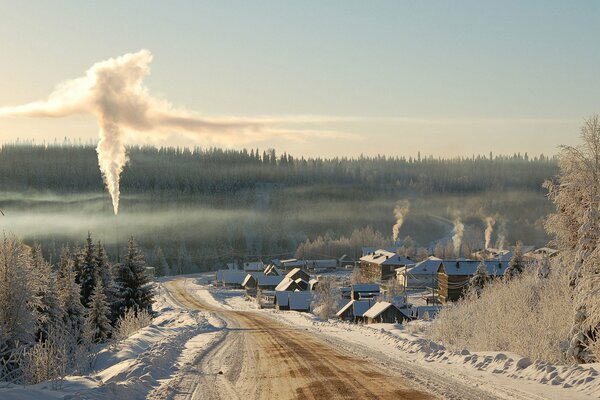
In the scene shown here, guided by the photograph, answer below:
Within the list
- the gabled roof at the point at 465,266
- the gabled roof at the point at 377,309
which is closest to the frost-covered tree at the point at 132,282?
the gabled roof at the point at 377,309

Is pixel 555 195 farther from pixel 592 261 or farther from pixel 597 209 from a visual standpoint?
pixel 592 261

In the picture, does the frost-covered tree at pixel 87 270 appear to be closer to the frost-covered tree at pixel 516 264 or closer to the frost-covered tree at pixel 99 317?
the frost-covered tree at pixel 99 317

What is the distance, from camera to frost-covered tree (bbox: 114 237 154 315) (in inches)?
2076

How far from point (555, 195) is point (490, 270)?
2698 inches

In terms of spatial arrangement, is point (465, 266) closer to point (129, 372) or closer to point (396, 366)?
point (396, 366)

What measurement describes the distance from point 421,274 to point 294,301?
27.9m

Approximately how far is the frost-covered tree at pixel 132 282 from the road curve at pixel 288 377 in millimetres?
25449

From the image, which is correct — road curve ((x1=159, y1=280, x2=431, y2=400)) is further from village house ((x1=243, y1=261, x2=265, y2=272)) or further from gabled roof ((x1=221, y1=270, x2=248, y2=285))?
village house ((x1=243, y1=261, x2=265, y2=272))

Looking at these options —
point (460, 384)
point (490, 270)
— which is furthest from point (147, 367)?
point (490, 270)

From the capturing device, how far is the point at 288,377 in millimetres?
19359

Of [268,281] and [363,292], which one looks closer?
[363,292]

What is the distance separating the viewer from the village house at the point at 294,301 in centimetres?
9600

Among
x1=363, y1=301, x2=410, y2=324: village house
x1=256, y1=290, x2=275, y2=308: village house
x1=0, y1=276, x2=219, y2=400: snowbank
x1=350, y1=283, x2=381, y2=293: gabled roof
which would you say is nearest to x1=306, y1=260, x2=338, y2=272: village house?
x1=256, y1=290, x2=275, y2=308: village house

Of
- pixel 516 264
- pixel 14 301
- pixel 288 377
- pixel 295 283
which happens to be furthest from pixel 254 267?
pixel 288 377
